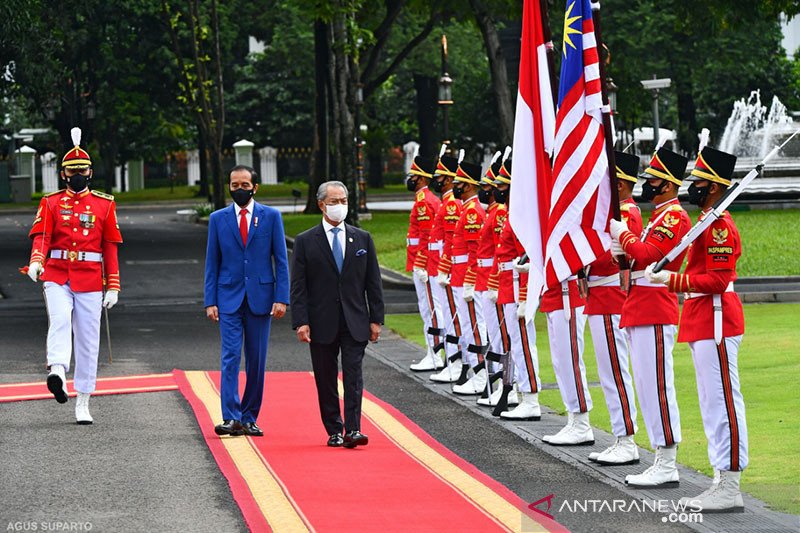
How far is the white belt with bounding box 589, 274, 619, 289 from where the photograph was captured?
11336 mm

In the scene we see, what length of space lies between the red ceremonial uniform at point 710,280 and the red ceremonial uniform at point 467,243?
17.8ft

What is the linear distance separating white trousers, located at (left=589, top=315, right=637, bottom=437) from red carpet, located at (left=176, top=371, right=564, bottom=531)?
1158 mm

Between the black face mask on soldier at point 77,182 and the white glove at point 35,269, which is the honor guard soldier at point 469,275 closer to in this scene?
the black face mask on soldier at point 77,182

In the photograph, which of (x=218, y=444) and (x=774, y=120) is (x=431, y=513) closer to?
(x=218, y=444)

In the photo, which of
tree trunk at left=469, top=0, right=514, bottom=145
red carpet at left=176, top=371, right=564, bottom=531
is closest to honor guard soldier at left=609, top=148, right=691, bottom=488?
red carpet at left=176, top=371, right=564, bottom=531

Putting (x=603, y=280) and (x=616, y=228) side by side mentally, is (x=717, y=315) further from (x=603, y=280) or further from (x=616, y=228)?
(x=603, y=280)

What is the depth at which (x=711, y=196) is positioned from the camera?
31.8 ft

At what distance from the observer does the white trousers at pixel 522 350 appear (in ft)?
44.7

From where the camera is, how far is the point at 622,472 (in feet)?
35.6

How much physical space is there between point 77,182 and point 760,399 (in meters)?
6.37

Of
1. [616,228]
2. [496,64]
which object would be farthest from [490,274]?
[496,64]

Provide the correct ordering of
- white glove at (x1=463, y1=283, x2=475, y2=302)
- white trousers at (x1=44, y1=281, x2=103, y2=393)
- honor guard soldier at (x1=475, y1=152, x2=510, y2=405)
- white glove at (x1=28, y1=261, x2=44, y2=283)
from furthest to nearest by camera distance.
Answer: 1. white glove at (x1=463, y1=283, x2=475, y2=302)
2. honor guard soldier at (x1=475, y1=152, x2=510, y2=405)
3. white trousers at (x1=44, y1=281, x2=103, y2=393)
4. white glove at (x1=28, y1=261, x2=44, y2=283)

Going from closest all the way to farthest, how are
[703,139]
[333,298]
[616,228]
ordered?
[703,139] → [616,228] → [333,298]

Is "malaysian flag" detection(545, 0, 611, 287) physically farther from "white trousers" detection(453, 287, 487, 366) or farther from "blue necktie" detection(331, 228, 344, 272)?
"white trousers" detection(453, 287, 487, 366)
